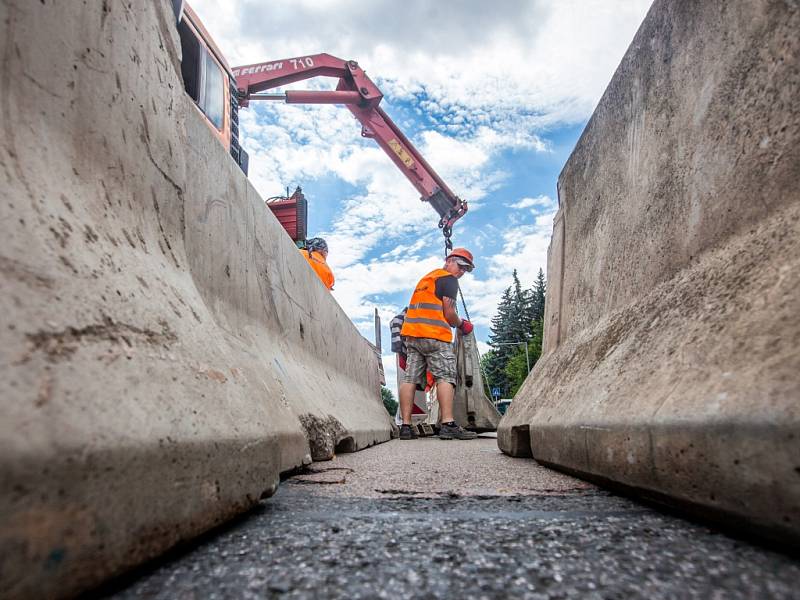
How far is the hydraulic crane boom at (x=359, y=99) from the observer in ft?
26.9

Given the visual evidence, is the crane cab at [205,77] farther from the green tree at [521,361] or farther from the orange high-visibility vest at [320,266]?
the green tree at [521,361]

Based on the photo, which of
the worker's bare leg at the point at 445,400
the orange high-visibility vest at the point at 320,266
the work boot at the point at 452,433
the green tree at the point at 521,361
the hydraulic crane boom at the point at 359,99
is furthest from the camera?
the green tree at the point at 521,361

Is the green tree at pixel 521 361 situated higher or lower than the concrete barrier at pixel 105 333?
higher

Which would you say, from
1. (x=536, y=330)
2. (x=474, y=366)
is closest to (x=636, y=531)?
(x=474, y=366)

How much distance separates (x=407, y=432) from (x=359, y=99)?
21.1 ft

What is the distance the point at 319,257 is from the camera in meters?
7.05

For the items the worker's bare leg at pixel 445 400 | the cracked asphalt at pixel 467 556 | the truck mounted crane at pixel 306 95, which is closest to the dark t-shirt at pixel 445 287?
the worker's bare leg at pixel 445 400

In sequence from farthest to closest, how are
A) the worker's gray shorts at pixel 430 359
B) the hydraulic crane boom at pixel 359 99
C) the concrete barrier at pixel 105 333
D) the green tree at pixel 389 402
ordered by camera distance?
the green tree at pixel 389 402, the hydraulic crane boom at pixel 359 99, the worker's gray shorts at pixel 430 359, the concrete barrier at pixel 105 333

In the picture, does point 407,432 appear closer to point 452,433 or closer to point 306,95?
point 452,433

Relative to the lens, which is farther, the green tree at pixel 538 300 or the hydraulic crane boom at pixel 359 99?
the green tree at pixel 538 300

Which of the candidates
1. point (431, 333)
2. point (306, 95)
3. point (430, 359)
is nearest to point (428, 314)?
point (431, 333)

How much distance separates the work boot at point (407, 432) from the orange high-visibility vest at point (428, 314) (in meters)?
1.09

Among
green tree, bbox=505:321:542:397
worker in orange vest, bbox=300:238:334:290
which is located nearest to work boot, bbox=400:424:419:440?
worker in orange vest, bbox=300:238:334:290

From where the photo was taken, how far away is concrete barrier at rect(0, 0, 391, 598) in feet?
1.99
